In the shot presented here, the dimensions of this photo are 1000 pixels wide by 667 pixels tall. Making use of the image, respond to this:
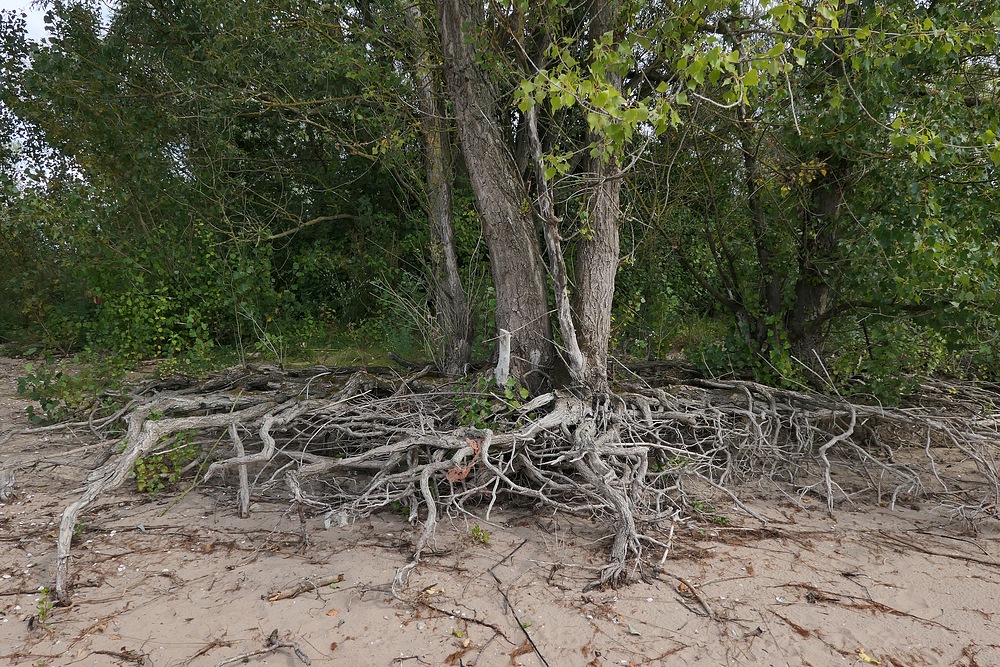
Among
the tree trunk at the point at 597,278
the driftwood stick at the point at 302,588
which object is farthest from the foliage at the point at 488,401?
the driftwood stick at the point at 302,588

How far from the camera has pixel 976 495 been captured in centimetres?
474

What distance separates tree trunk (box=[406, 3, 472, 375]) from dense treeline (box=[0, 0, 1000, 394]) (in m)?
0.03

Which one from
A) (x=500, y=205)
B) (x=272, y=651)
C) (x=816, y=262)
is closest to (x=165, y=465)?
(x=272, y=651)

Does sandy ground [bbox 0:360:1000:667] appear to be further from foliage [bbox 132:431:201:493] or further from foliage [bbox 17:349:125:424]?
foliage [bbox 17:349:125:424]

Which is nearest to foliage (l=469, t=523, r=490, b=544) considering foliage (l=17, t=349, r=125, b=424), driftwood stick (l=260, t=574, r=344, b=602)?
driftwood stick (l=260, t=574, r=344, b=602)

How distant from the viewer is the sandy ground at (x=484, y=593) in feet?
9.44

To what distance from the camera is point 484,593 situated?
3.34 m

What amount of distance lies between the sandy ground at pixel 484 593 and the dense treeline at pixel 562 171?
1.60 m

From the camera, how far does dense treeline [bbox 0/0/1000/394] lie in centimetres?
436

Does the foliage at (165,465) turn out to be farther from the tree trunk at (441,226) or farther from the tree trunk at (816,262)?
the tree trunk at (816,262)

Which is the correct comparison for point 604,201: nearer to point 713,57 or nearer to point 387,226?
point 713,57

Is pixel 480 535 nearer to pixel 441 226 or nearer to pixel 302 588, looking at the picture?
pixel 302 588

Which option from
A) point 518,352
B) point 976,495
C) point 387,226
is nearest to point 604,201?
point 518,352

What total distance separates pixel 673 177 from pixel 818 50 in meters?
1.54
